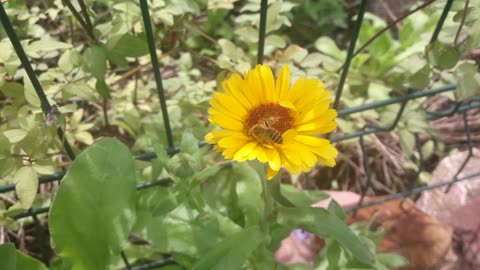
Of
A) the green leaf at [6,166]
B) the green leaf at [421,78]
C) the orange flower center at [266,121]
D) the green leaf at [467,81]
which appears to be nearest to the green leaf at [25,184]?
the green leaf at [6,166]

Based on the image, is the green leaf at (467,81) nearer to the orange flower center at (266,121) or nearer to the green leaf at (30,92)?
the orange flower center at (266,121)

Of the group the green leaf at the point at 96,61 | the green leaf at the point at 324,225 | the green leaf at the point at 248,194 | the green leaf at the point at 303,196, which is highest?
the green leaf at the point at 96,61

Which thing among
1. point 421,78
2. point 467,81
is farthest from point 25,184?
point 467,81

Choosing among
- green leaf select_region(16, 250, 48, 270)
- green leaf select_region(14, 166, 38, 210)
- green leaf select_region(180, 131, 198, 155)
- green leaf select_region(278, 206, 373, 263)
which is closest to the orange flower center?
green leaf select_region(180, 131, 198, 155)

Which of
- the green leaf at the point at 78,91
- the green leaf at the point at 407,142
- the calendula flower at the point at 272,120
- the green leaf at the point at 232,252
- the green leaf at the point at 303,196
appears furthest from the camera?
the green leaf at the point at 407,142

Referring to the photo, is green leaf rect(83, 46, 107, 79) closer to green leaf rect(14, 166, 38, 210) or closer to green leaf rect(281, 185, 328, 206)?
green leaf rect(14, 166, 38, 210)

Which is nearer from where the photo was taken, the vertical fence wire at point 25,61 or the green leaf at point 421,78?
the vertical fence wire at point 25,61

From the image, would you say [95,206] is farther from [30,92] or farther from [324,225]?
[324,225]
